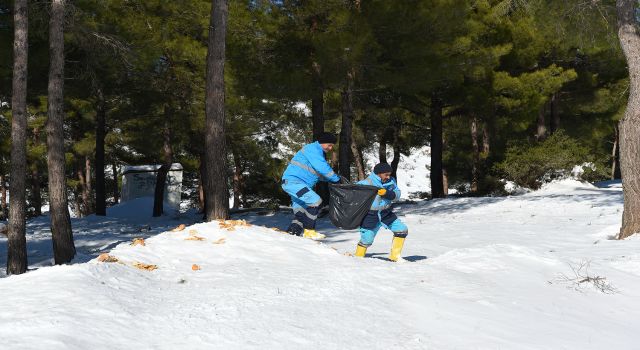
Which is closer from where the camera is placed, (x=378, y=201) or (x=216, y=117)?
(x=378, y=201)

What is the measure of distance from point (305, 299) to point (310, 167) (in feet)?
11.5

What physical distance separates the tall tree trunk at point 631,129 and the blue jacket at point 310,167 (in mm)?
5337

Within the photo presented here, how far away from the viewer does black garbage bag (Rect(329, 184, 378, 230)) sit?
764cm

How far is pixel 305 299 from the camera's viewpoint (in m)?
4.73

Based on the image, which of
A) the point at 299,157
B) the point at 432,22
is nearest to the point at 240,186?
the point at 432,22

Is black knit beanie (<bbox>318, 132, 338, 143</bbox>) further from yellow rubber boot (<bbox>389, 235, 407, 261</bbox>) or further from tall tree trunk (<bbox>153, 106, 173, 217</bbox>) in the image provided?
tall tree trunk (<bbox>153, 106, 173, 217</bbox>)

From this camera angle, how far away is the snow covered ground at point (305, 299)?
12.2 ft

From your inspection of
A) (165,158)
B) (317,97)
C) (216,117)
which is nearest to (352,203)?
(216,117)

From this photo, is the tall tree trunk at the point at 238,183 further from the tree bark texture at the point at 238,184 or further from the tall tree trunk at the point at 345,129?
the tall tree trunk at the point at 345,129

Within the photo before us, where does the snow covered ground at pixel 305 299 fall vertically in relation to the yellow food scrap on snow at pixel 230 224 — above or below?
below

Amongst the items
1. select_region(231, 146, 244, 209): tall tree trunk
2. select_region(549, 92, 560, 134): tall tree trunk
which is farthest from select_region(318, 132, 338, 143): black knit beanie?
select_region(231, 146, 244, 209): tall tree trunk

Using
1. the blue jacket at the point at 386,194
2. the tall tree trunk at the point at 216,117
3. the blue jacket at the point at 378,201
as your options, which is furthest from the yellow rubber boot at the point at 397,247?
the tall tree trunk at the point at 216,117

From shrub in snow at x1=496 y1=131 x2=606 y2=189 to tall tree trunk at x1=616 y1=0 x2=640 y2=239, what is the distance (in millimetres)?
10398

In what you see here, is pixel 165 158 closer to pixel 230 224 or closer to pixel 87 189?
pixel 87 189
